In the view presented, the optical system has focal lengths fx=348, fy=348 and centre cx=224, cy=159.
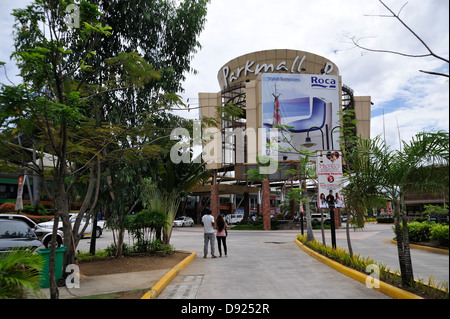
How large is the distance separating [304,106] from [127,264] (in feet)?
107

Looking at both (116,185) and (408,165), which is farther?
(116,185)

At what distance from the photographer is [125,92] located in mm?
11078

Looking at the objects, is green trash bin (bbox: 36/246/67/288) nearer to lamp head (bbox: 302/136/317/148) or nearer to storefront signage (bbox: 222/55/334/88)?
lamp head (bbox: 302/136/317/148)

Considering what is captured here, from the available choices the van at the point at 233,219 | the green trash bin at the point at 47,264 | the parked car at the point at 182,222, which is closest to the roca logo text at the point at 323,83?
the van at the point at 233,219

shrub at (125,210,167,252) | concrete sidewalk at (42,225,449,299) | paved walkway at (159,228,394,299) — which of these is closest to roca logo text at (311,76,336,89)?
concrete sidewalk at (42,225,449,299)

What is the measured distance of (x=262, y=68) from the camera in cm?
4538

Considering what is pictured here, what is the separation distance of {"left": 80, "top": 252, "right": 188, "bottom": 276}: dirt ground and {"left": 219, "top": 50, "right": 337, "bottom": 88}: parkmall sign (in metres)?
36.6

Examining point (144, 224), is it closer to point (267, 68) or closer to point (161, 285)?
point (161, 285)

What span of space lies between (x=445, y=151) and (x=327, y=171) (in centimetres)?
622

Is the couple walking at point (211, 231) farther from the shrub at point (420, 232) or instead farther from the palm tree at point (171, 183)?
the shrub at point (420, 232)

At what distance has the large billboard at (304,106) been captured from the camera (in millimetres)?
39250

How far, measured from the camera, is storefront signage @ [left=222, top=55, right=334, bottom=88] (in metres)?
44.4
